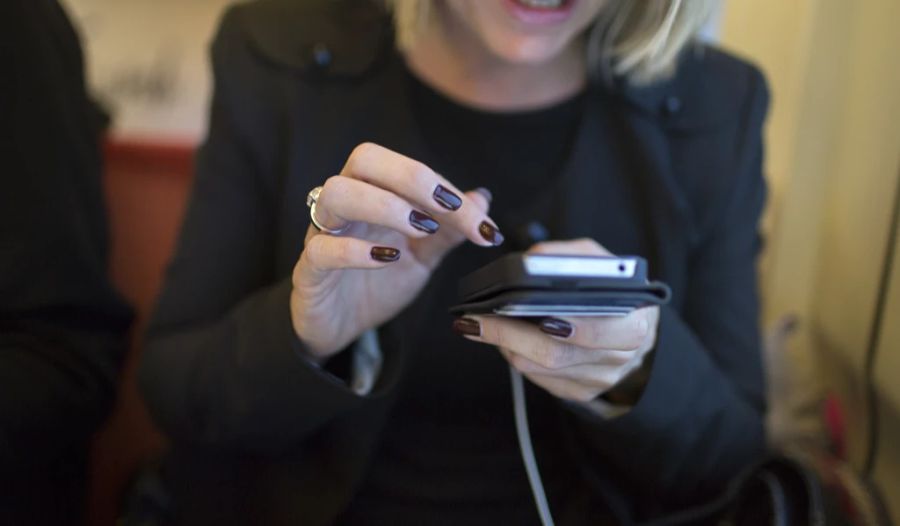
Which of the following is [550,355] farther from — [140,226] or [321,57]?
[140,226]

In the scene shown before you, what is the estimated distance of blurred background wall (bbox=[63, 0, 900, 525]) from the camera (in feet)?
2.56

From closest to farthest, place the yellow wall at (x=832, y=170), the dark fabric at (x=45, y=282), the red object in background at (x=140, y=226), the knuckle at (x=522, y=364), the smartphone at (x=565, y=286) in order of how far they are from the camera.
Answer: the smartphone at (x=565, y=286), the knuckle at (x=522, y=364), the dark fabric at (x=45, y=282), the yellow wall at (x=832, y=170), the red object in background at (x=140, y=226)

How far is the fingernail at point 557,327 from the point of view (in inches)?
17.7

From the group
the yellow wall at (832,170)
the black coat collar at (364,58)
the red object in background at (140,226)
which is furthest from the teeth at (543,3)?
the red object in background at (140,226)

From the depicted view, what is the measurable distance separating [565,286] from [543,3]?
30 centimetres

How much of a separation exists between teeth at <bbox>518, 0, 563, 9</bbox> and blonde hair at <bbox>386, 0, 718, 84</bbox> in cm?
9

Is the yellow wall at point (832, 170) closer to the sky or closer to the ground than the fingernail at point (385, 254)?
closer to the ground

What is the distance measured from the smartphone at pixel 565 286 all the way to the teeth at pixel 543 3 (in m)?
0.27

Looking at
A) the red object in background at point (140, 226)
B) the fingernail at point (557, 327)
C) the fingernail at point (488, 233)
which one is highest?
the fingernail at point (488, 233)

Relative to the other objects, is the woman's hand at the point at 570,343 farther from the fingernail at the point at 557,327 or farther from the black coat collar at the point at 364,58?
the black coat collar at the point at 364,58

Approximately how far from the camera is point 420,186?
45 centimetres

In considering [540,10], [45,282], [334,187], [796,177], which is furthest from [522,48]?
Result: [796,177]

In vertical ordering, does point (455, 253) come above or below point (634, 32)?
below

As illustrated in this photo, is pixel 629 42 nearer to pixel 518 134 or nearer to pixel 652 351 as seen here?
pixel 518 134
